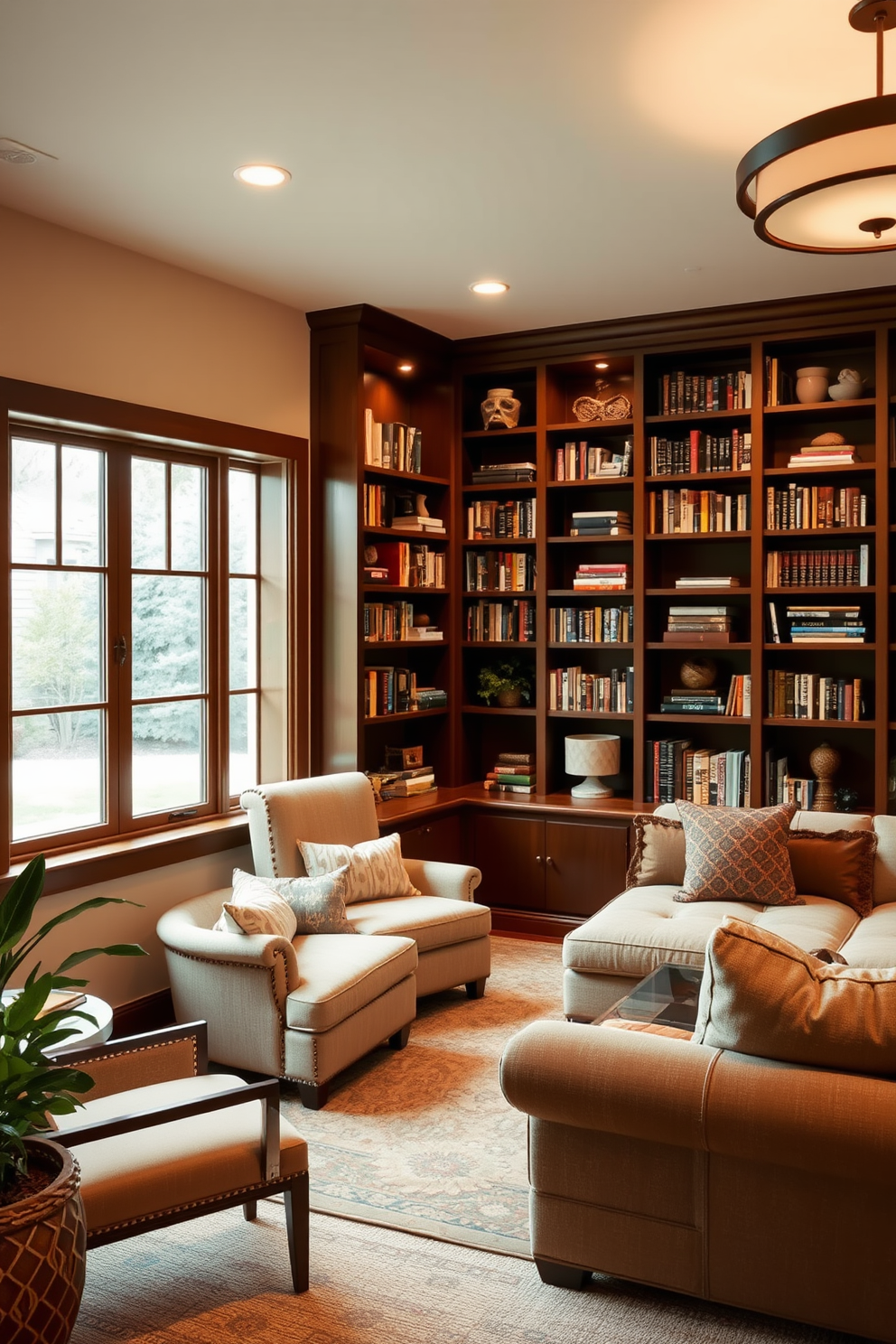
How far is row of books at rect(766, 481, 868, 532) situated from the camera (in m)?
4.96

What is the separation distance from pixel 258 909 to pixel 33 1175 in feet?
5.15

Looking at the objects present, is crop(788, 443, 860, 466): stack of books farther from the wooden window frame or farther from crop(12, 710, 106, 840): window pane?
crop(12, 710, 106, 840): window pane

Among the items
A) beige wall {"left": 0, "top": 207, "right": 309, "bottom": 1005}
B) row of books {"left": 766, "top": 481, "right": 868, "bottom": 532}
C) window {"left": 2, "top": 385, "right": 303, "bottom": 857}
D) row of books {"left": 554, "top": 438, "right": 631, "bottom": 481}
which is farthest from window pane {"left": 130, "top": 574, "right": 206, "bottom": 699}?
row of books {"left": 766, "top": 481, "right": 868, "bottom": 532}

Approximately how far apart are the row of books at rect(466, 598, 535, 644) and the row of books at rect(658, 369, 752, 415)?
1.18 m

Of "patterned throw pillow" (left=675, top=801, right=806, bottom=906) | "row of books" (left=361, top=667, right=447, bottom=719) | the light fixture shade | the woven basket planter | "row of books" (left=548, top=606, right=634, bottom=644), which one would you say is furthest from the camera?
"row of books" (left=548, top=606, right=634, bottom=644)

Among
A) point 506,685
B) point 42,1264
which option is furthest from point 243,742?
point 42,1264

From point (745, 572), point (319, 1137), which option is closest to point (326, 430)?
point (745, 572)

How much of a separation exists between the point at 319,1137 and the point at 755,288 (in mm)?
3646

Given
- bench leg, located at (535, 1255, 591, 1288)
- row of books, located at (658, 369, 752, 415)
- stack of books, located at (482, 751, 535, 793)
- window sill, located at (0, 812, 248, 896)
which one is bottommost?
bench leg, located at (535, 1255, 591, 1288)

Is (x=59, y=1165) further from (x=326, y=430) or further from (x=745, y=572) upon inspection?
(x=745, y=572)

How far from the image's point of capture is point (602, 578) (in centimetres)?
552

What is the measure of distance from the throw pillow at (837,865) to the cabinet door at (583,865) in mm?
1022

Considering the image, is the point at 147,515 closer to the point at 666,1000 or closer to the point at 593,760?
the point at 593,760

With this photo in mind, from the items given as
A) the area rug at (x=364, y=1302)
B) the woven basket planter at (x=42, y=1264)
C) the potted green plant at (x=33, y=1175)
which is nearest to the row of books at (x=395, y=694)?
the area rug at (x=364, y=1302)
